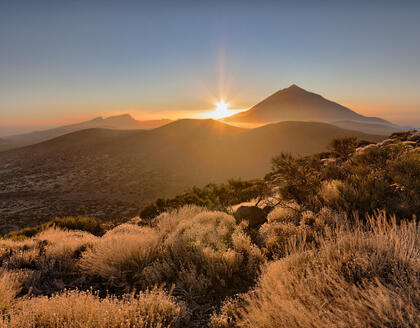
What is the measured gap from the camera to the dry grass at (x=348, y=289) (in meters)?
1.70

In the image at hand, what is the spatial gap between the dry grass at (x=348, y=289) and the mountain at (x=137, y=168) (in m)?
18.8

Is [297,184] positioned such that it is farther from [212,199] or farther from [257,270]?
[212,199]

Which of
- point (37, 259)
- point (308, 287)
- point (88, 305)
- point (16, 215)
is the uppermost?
point (308, 287)

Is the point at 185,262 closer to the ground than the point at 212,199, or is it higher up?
higher up

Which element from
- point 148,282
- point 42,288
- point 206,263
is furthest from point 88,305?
point 42,288

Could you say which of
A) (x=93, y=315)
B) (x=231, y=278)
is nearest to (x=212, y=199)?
(x=231, y=278)

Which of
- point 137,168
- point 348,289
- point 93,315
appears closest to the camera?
point 348,289

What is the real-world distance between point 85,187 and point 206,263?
32.9 m

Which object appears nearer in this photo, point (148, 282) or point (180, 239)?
point (148, 282)

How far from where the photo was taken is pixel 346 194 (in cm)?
497

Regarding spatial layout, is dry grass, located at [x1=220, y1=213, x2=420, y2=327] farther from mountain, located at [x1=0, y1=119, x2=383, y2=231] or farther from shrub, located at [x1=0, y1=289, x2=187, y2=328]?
mountain, located at [x1=0, y1=119, x2=383, y2=231]

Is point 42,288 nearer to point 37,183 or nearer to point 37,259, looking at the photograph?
point 37,259

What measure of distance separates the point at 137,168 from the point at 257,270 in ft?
135

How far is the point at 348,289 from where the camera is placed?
1975mm
